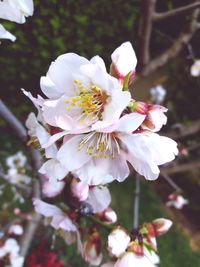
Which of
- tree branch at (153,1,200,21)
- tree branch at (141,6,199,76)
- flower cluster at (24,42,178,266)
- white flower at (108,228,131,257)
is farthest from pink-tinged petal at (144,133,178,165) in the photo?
tree branch at (141,6,199,76)

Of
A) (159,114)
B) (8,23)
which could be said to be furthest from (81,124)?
(8,23)

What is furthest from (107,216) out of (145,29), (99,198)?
(145,29)

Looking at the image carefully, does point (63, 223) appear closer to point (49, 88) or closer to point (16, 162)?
point (49, 88)

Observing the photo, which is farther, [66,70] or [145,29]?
[145,29]

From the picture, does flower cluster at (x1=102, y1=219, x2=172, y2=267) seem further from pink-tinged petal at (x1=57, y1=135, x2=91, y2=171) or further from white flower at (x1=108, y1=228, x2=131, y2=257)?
pink-tinged petal at (x1=57, y1=135, x2=91, y2=171)

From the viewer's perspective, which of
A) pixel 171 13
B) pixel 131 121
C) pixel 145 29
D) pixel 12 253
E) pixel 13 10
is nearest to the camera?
pixel 131 121

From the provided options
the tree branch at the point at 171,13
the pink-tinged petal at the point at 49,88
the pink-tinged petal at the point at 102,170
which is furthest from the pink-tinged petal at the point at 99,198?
the tree branch at the point at 171,13

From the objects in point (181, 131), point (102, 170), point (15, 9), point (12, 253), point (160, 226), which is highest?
point (15, 9)
